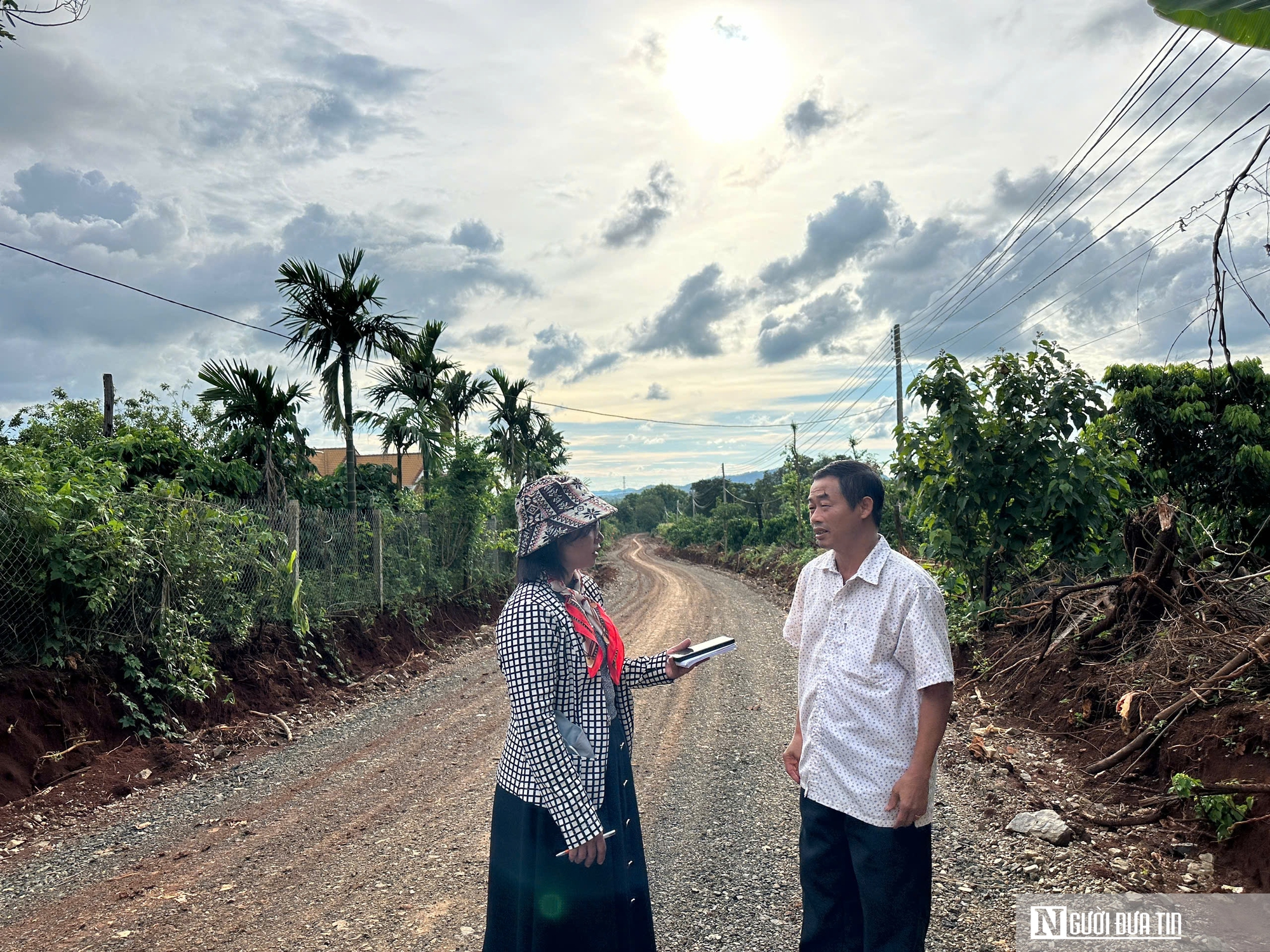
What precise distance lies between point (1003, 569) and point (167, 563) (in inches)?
320

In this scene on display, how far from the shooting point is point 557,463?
31.9 meters

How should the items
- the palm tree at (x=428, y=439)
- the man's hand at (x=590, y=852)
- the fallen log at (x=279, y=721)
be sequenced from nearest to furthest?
the man's hand at (x=590, y=852), the fallen log at (x=279, y=721), the palm tree at (x=428, y=439)

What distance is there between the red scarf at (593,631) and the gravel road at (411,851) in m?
1.54

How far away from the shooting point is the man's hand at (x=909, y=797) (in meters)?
2.30

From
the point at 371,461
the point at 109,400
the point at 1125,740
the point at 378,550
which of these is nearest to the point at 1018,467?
the point at 1125,740

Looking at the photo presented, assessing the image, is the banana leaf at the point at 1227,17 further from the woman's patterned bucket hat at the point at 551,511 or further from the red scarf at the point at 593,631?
the red scarf at the point at 593,631

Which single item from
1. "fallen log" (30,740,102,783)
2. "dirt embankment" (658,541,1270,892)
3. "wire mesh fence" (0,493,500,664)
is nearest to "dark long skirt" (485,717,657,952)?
"dirt embankment" (658,541,1270,892)

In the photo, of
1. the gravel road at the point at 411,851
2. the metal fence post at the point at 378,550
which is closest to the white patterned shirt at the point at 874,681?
the gravel road at the point at 411,851

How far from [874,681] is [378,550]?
10139 millimetres

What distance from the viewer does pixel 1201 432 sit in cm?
1273

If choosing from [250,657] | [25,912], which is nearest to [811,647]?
[25,912]

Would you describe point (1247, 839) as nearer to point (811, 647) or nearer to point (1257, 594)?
point (1257, 594)

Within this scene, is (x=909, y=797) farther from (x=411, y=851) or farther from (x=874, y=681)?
(x=411, y=851)

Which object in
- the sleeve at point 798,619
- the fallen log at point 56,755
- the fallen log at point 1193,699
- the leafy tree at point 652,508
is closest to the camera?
the sleeve at point 798,619
